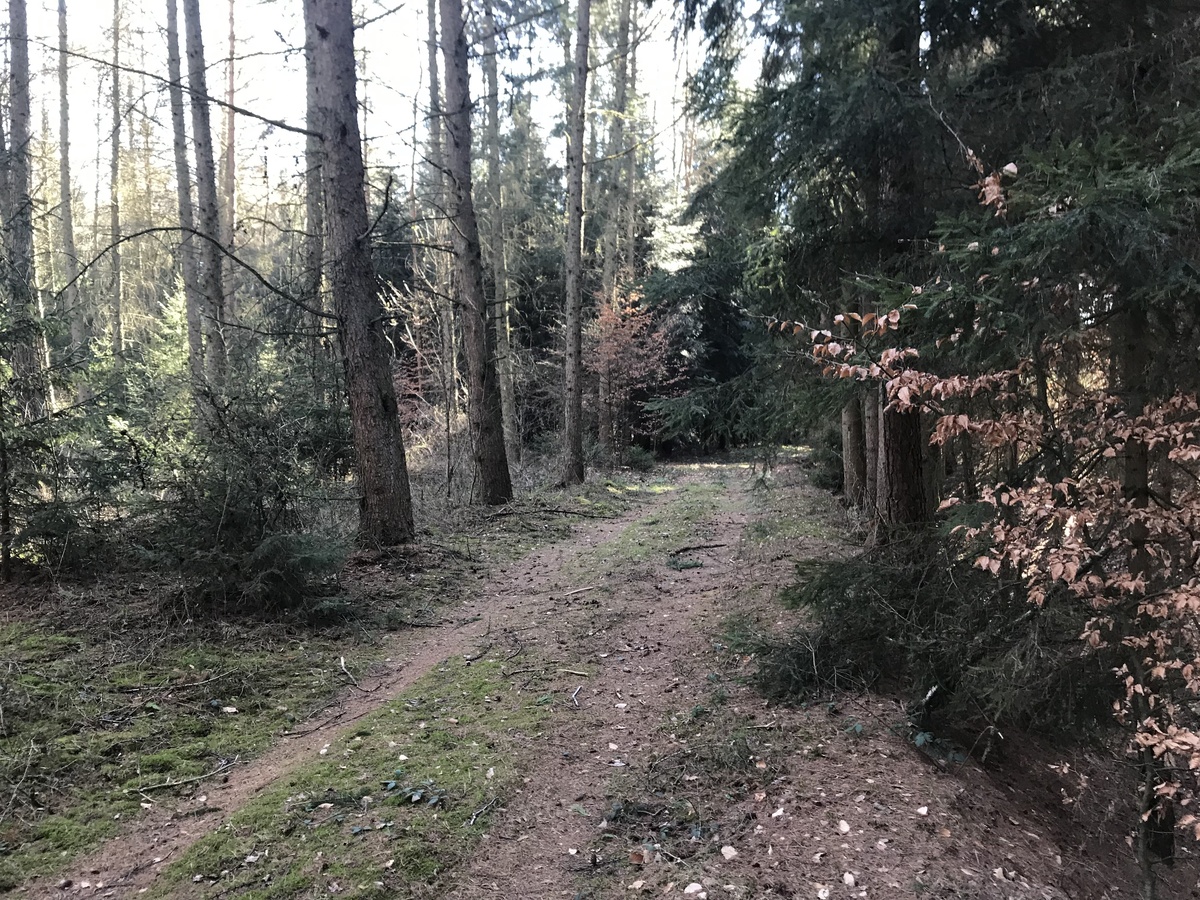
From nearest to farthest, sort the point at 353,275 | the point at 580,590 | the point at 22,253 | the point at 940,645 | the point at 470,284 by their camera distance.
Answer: the point at 940,645 → the point at 580,590 → the point at 353,275 → the point at 22,253 → the point at 470,284

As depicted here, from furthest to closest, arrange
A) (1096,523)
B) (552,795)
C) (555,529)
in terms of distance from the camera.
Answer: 1. (555,529)
2. (552,795)
3. (1096,523)

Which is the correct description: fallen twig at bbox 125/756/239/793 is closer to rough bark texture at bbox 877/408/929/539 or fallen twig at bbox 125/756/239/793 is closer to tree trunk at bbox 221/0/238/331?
rough bark texture at bbox 877/408/929/539

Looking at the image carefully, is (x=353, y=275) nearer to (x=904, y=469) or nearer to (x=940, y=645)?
(x=904, y=469)

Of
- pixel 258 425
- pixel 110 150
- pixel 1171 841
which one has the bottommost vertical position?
pixel 1171 841

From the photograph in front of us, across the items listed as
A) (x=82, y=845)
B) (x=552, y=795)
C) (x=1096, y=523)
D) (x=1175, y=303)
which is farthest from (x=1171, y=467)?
(x=82, y=845)

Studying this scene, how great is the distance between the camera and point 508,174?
1975 centimetres

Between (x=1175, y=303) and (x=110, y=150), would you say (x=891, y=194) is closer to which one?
(x=1175, y=303)

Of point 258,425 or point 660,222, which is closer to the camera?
point 258,425

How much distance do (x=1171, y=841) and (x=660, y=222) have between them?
21864 millimetres

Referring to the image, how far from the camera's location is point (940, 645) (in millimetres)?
4230

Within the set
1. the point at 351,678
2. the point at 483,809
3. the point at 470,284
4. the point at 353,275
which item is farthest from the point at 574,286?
the point at 483,809

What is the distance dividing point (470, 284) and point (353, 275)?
3905 millimetres

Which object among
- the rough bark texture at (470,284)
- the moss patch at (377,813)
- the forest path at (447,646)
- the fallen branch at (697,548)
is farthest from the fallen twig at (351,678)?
the rough bark texture at (470,284)

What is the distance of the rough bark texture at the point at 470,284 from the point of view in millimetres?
11352
